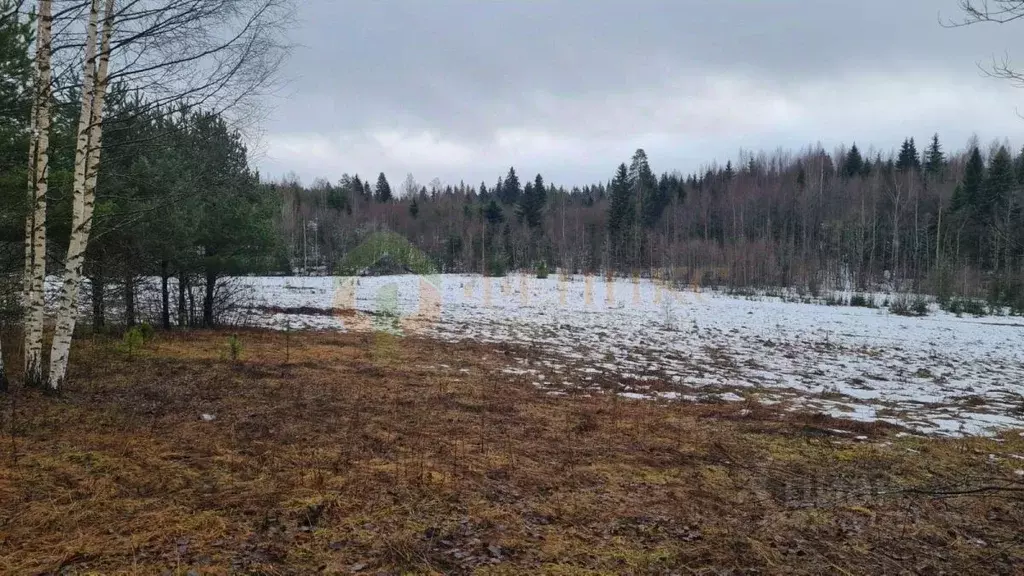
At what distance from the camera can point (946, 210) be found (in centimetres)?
4712

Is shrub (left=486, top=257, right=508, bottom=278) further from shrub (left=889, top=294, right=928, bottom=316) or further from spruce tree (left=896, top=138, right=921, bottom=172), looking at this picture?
spruce tree (left=896, top=138, right=921, bottom=172)

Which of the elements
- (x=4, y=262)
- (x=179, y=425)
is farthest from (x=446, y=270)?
(x=179, y=425)

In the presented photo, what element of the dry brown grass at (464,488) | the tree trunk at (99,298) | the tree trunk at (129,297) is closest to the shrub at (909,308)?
the dry brown grass at (464,488)

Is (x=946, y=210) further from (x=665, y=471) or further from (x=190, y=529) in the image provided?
(x=190, y=529)

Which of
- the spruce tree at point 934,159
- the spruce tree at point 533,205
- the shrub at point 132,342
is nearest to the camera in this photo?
the shrub at point 132,342

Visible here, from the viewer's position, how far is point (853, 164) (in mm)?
65188

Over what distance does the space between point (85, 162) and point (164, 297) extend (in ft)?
30.4

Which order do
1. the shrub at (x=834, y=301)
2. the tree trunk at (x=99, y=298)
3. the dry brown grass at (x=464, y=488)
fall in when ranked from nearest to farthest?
the dry brown grass at (x=464, y=488)
the tree trunk at (x=99, y=298)
the shrub at (x=834, y=301)

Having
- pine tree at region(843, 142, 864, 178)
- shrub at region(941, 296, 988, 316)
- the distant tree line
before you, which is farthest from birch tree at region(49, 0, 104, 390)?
pine tree at region(843, 142, 864, 178)

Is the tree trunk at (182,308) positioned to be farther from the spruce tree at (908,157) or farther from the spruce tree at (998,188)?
the spruce tree at (908,157)

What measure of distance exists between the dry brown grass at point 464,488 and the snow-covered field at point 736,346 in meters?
1.96

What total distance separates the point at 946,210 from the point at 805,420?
55.6 m

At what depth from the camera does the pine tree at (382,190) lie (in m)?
89.3

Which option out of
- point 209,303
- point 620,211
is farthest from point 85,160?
point 620,211
